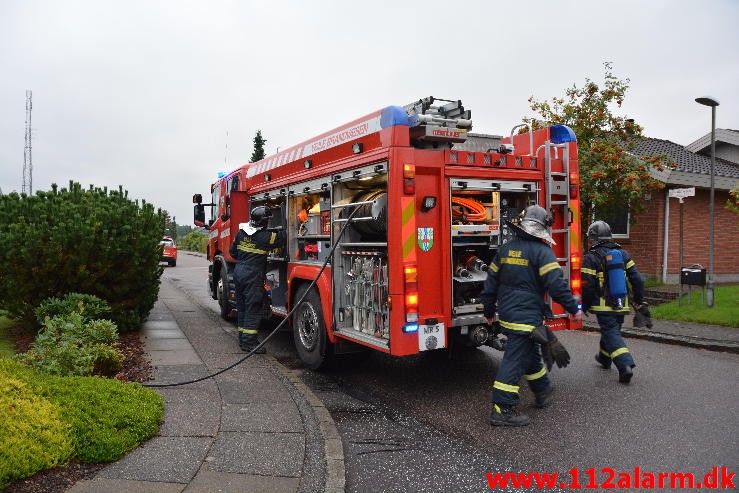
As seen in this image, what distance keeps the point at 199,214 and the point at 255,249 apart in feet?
13.2

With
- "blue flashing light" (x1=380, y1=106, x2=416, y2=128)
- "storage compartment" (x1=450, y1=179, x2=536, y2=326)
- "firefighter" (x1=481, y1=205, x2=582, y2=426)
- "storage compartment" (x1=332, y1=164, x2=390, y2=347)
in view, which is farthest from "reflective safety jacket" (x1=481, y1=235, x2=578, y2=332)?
"blue flashing light" (x1=380, y1=106, x2=416, y2=128)

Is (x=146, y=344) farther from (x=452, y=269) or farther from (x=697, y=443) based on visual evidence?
(x=697, y=443)

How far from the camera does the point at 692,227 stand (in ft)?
48.1

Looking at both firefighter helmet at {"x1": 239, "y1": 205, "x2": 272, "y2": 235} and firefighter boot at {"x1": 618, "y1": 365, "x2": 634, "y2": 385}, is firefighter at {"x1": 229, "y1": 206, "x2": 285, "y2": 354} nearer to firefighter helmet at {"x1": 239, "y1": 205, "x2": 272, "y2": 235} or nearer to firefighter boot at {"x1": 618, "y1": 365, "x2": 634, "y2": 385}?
firefighter helmet at {"x1": 239, "y1": 205, "x2": 272, "y2": 235}

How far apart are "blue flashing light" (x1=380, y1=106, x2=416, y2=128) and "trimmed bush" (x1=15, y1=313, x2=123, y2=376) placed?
361 cm

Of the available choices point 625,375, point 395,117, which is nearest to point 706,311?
point 625,375

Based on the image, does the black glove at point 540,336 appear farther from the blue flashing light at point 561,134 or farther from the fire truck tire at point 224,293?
the fire truck tire at point 224,293

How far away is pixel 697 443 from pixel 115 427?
4341 mm

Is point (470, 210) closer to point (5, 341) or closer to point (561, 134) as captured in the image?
point (561, 134)

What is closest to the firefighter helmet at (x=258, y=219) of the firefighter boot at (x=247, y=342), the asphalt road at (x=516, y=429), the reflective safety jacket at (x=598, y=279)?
the firefighter boot at (x=247, y=342)

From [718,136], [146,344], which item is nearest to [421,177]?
[146,344]

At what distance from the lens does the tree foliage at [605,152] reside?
36.9 ft

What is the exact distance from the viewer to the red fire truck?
4.90 metres

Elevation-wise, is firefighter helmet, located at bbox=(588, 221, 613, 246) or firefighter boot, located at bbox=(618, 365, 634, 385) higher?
firefighter helmet, located at bbox=(588, 221, 613, 246)
